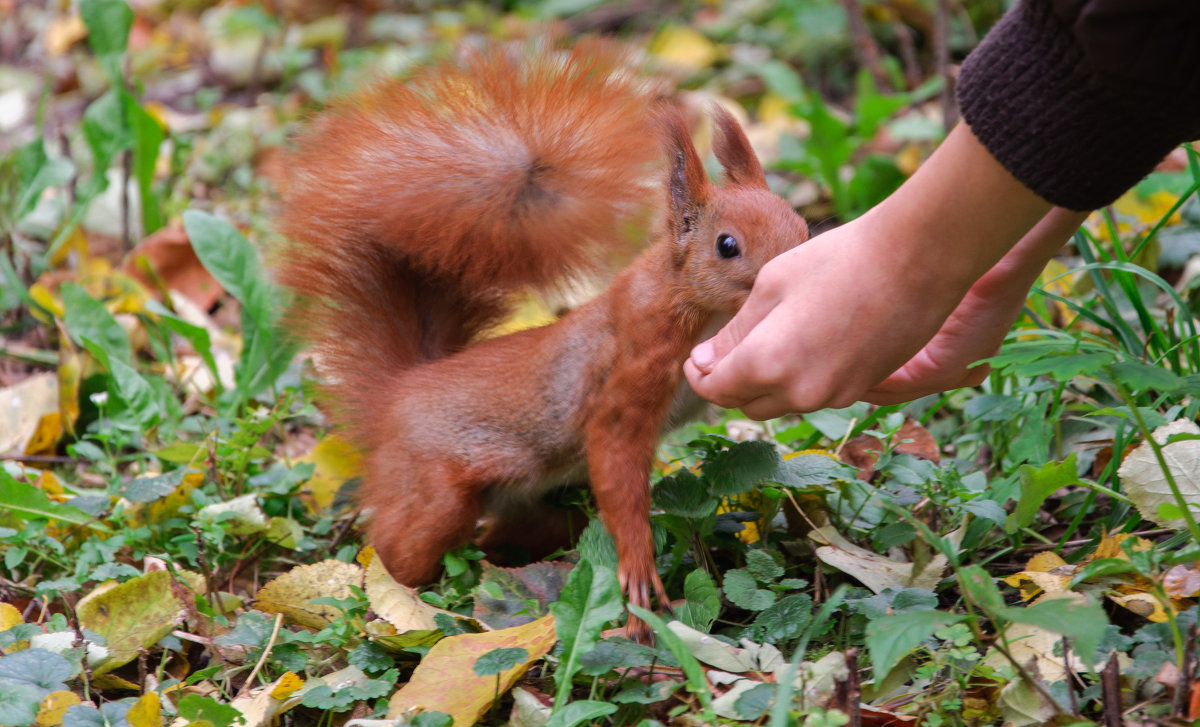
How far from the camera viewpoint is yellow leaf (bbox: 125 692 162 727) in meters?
1.33

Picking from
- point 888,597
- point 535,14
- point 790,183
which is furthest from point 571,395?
point 535,14

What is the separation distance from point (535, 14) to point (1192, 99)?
3.77 metres

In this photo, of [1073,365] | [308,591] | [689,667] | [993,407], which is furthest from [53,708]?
[993,407]

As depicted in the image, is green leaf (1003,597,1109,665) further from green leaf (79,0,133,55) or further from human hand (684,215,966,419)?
green leaf (79,0,133,55)

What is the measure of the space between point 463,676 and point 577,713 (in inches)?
7.6

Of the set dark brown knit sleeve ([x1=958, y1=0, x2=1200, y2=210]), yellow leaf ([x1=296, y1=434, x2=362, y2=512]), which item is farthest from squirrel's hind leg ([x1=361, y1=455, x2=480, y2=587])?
dark brown knit sleeve ([x1=958, y1=0, x2=1200, y2=210])

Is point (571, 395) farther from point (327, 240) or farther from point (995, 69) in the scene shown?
point (995, 69)

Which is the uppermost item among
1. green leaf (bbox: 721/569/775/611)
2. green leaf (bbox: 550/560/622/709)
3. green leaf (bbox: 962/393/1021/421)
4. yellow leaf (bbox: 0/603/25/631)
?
green leaf (bbox: 962/393/1021/421)

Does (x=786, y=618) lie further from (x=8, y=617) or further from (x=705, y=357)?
(x=8, y=617)

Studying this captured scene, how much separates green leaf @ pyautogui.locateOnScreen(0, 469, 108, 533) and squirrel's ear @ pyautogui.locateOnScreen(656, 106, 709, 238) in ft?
3.59

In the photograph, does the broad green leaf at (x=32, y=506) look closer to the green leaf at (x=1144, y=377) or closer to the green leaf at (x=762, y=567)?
the green leaf at (x=762, y=567)

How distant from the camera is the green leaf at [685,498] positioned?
1561mm

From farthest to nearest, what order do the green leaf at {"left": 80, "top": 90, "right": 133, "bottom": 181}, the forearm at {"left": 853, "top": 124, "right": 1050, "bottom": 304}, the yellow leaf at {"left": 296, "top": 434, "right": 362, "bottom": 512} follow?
the green leaf at {"left": 80, "top": 90, "right": 133, "bottom": 181}, the yellow leaf at {"left": 296, "top": 434, "right": 362, "bottom": 512}, the forearm at {"left": 853, "top": 124, "right": 1050, "bottom": 304}

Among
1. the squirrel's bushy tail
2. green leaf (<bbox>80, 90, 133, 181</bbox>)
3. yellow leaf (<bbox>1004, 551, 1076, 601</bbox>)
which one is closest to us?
yellow leaf (<bbox>1004, 551, 1076, 601</bbox>)
